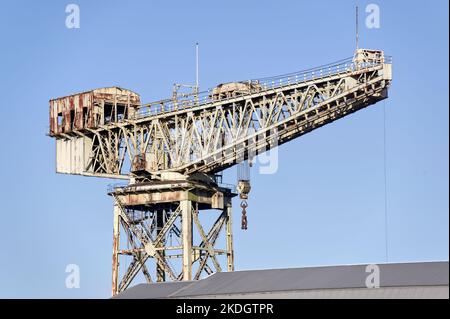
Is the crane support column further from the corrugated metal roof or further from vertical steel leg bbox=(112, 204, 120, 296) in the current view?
vertical steel leg bbox=(112, 204, 120, 296)

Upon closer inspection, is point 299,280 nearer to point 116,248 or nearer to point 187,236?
point 187,236

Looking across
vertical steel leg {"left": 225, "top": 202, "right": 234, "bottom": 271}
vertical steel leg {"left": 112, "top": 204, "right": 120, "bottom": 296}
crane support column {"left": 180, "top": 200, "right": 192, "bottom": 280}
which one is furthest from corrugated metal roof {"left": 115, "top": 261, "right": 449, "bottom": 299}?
vertical steel leg {"left": 225, "top": 202, "right": 234, "bottom": 271}

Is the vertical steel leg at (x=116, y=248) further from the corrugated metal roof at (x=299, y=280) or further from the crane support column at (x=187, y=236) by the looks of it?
the corrugated metal roof at (x=299, y=280)

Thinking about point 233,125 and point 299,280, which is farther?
point 233,125

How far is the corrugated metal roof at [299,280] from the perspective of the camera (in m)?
121

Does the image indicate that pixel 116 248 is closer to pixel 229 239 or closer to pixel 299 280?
pixel 229 239

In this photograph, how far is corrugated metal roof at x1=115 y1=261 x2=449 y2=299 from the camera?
397 ft

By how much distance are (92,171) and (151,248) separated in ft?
30.7

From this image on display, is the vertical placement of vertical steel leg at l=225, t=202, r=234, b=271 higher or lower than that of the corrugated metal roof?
higher

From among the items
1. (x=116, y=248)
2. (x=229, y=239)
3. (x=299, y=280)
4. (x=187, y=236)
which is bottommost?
(x=299, y=280)

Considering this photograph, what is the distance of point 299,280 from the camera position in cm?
13000

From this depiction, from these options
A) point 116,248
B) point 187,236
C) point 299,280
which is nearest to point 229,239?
point 187,236

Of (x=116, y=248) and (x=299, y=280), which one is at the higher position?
(x=116, y=248)

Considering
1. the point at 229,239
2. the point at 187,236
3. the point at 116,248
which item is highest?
the point at 187,236
